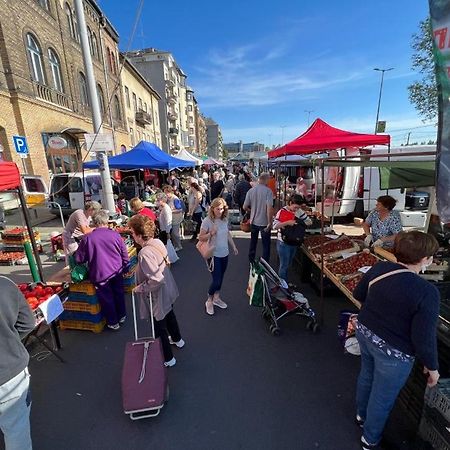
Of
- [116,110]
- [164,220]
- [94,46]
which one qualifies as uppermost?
[94,46]

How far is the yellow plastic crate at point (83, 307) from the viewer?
4137 mm

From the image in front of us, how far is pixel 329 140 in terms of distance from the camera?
6039 mm

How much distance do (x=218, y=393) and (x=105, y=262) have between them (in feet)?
7.62

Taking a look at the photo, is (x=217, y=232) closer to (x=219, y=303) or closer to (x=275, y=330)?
(x=219, y=303)

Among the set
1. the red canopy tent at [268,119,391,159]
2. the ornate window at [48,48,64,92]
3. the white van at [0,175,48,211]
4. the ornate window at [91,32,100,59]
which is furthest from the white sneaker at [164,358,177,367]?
the ornate window at [91,32,100,59]

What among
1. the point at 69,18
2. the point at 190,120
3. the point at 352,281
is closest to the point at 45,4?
the point at 69,18

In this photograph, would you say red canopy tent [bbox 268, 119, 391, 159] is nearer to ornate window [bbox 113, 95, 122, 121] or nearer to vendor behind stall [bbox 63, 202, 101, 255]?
vendor behind stall [bbox 63, 202, 101, 255]

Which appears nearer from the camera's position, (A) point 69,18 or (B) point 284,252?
(B) point 284,252

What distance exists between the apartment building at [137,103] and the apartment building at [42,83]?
7.64 metres

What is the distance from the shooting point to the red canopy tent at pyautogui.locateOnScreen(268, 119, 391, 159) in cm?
576

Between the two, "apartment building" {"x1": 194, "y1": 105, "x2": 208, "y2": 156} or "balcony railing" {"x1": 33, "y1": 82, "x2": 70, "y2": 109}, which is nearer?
"balcony railing" {"x1": 33, "y1": 82, "x2": 70, "y2": 109}

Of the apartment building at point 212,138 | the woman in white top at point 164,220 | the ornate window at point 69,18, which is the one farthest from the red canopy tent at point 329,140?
the apartment building at point 212,138

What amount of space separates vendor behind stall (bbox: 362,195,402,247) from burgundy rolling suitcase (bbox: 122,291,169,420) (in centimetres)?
362

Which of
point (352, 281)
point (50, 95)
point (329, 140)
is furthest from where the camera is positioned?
point (50, 95)
